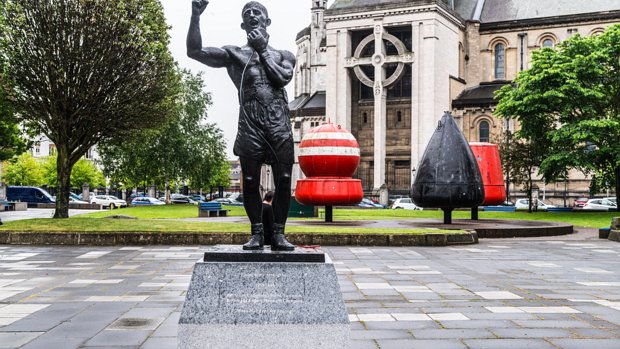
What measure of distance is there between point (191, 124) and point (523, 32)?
129ft

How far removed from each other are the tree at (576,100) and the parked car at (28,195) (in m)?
41.6

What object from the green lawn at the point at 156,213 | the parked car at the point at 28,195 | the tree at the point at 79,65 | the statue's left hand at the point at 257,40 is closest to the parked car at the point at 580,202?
the green lawn at the point at 156,213

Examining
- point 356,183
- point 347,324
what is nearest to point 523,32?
point 356,183

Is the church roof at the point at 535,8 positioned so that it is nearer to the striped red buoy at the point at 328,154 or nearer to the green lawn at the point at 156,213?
the green lawn at the point at 156,213

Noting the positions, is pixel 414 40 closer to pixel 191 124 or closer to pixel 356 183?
pixel 191 124

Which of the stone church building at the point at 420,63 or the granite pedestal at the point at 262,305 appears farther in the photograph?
the stone church building at the point at 420,63

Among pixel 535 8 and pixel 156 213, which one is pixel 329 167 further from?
pixel 535 8

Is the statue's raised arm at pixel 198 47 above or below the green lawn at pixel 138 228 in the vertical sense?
above

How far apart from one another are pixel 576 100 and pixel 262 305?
3986cm

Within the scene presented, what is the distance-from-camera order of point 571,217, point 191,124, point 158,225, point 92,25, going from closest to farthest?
point 158,225, point 92,25, point 571,217, point 191,124

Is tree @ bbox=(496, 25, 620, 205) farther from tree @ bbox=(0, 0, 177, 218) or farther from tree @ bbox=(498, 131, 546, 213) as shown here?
tree @ bbox=(0, 0, 177, 218)

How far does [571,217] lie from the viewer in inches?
1533

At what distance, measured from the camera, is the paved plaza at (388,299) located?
22.8ft

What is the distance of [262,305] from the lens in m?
5.94
